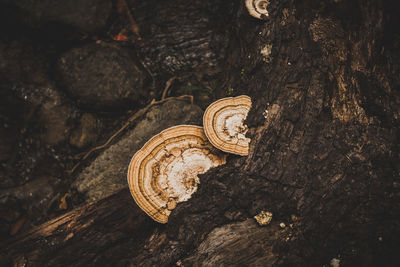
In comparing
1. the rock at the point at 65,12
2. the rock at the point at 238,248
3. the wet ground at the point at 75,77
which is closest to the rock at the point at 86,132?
the wet ground at the point at 75,77

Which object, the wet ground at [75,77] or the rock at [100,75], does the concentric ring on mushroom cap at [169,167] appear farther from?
the rock at [100,75]

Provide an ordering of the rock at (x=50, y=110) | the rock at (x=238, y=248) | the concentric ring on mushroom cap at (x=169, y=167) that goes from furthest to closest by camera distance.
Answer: the rock at (x=50, y=110) → the concentric ring on mushroom cap at (x=169, y=167) → the rock at (x=238, y=248)

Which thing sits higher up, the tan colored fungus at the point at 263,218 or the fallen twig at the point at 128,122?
the fallen twig at the point at 128,122

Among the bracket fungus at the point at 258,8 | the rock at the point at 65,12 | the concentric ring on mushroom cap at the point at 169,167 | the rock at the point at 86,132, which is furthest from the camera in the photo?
the rock at the point at 86,132

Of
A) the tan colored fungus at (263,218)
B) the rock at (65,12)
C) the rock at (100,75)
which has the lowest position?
the tan colored fungus at (263,218)

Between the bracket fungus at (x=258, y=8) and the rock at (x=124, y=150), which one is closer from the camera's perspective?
the bracket fungus at (x=258, y=8)
